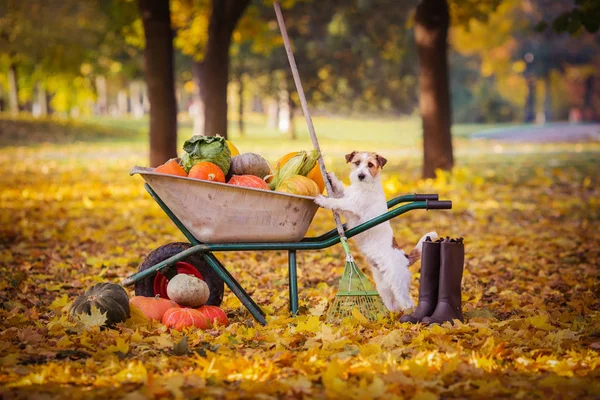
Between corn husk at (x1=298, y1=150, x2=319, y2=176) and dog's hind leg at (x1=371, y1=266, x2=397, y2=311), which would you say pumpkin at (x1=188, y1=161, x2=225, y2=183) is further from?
dog's hind leg at (x1=371, y1=266, x2=397, y2=311)

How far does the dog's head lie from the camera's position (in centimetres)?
465

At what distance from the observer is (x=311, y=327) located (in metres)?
4.34

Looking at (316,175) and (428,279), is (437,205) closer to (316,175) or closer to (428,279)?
(428,279)

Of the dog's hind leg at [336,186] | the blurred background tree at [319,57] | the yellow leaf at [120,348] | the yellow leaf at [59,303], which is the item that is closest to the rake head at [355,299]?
the dog's hind leg at [336,186]

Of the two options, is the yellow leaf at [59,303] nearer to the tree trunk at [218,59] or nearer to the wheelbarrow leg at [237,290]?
the wheelbarrow leg at [237,290]

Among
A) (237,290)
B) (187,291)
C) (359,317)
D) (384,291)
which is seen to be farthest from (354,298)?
(187,291)

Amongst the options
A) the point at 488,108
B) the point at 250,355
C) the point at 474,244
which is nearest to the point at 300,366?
the point at 250,355

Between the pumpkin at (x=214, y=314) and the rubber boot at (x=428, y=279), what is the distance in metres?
1.06

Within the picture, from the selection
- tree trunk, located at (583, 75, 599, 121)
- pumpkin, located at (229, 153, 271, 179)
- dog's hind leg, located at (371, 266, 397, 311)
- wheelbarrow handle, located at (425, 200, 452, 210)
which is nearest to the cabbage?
pumpkin, located at (229, 153, 271, 179)

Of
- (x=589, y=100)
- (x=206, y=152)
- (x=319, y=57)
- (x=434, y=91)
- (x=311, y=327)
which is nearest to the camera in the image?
(x=311, y=327)

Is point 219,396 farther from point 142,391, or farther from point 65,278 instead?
point 65,278

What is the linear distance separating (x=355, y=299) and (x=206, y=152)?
1.26 m

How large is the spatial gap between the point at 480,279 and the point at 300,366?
10.2ft

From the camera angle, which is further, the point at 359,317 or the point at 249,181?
the point at 249,181
